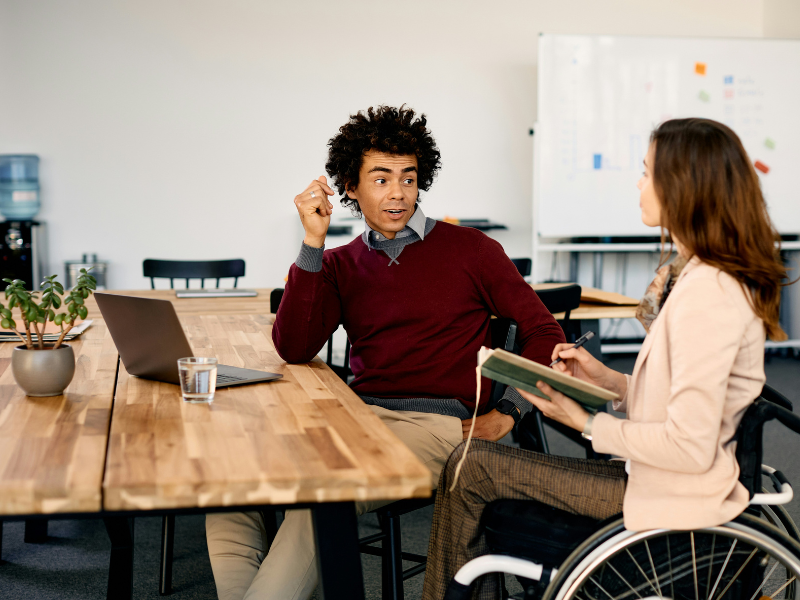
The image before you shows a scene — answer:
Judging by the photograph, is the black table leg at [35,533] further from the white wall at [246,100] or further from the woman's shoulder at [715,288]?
the white wall at [246,100]

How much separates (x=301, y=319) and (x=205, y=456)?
69cm

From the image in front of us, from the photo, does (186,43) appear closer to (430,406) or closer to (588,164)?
(588,164)

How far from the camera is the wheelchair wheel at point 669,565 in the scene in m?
1.01

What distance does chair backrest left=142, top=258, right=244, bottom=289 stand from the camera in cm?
335

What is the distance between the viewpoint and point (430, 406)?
5.17 ft

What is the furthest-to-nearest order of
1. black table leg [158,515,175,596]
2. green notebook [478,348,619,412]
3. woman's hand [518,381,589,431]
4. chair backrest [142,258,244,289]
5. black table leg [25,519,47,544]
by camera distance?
chair backrest [142,258,244,289]
black table leg [25,519,47,544]
black table leg [158,515,175,596]
woman's hand [518,381,589,431]
green notebook [478,348,619,412]

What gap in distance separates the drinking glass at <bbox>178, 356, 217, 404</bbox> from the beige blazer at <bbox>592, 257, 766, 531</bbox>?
24.0 inches

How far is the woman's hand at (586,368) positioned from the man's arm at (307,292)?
21.3 inches

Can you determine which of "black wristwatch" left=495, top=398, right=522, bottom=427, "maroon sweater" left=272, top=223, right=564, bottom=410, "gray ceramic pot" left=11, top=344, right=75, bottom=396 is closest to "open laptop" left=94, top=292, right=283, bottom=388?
"gray ceramic pot" left=11, top=344, right=75, bottom=396

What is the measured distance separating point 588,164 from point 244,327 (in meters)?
3.34

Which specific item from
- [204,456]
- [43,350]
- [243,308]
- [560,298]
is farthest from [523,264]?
[204,456]

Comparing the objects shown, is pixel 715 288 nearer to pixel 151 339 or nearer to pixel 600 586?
pixel 600 586

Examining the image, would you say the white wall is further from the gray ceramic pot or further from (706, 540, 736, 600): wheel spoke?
(706, 540, 736, 600): wheel spoke

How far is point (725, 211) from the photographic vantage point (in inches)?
40.9
